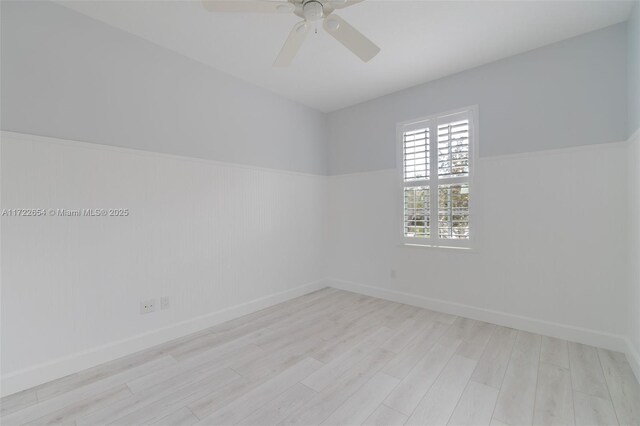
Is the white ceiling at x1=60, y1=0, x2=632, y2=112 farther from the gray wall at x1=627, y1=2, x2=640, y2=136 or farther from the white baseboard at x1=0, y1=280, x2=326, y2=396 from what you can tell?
the white baseboard at x1=0, y1=280, x2=326, y2=396

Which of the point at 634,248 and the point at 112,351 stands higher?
the point at 634,248

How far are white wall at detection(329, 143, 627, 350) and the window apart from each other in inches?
5.0

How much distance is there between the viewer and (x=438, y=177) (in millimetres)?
3299

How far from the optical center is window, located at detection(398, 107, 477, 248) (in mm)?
3131

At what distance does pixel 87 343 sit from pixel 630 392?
3876mm

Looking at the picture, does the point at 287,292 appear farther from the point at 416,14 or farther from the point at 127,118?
the point at 416,14

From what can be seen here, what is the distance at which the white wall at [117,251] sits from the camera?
1.95 metres

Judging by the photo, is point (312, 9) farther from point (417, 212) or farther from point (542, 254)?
point (542, 254)

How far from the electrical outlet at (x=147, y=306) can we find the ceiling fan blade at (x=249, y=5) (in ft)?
7.73

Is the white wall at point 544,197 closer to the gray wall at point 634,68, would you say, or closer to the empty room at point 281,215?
the empty room at point 281,215

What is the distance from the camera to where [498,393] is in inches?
72.8

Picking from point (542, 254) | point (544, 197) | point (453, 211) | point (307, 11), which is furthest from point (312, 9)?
point (542, 254)

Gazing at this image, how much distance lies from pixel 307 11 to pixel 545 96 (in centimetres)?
245

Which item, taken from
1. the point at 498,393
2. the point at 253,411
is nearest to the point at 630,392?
the point at 498,393
